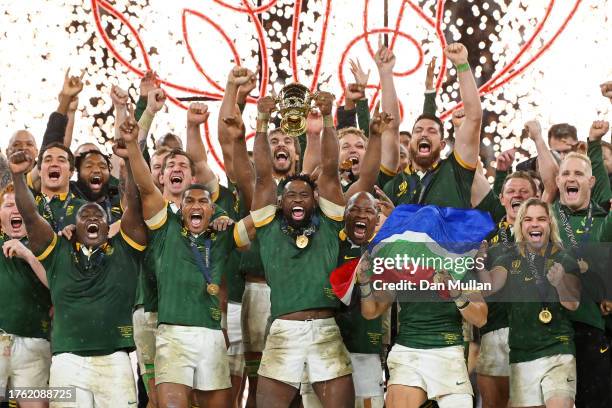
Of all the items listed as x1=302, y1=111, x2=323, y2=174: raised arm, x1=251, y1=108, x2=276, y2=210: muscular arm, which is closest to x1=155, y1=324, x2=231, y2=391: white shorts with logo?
x1=251, y1=108, x2=276, y2=210: muscular arm

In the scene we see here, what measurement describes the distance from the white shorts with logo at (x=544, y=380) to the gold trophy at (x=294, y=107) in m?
1.99

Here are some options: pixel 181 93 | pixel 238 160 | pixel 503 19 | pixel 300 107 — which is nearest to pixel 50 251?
pixel 238 160

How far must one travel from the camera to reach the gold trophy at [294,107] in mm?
7750

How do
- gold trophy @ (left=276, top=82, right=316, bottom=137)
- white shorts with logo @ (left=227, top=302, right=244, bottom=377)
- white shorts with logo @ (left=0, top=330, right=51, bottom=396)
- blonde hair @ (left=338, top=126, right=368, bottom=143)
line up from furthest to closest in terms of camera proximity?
blonde hair @ (left=338, top=126, right=368, bottom=143) < gold trophy @ (left=276, top=82, right=316, bottom=137) < white shorts with logo @ (left=227, top=302, right=244, bottom=377) < white shorts with logo @ (left=0, top=330, right=51, bottom=396)

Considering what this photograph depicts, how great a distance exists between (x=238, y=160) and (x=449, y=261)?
1454mm

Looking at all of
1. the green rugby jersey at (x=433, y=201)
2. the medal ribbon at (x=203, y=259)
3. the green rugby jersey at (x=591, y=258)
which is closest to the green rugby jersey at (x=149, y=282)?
the medal ribbon at (x=203, y=259)

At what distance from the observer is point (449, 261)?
6.58 metres

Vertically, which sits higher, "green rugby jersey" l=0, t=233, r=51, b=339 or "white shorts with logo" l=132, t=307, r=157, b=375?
"green rugby jersey" l=0, t=233, r=51, b=339

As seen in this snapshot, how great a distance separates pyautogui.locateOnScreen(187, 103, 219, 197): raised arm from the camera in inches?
311

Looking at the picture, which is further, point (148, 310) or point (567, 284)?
point (148, 310)

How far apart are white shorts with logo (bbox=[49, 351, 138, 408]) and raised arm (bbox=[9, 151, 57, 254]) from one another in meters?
0.62

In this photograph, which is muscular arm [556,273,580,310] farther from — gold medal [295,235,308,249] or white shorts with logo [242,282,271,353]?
white shorts with logo [242,282,271,353]

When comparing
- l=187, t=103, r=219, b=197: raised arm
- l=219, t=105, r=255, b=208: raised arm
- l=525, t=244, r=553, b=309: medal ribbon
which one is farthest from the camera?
l=187, t=103, r=219, b=197: raised arm

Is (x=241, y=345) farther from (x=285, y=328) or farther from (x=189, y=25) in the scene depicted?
(x=189, y=25)
